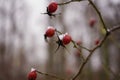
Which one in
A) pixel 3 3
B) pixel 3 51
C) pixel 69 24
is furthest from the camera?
pixel 69 24

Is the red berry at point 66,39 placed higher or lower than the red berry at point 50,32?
lower

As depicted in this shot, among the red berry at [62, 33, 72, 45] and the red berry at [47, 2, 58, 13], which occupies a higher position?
the red berry at [47, 2, 58, 13]

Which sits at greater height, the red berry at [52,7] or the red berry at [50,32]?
the red berry at [52,7]

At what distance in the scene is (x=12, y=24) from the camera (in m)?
10.4

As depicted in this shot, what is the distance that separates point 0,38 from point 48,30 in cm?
980

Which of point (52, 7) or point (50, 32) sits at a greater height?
point (52, 7)

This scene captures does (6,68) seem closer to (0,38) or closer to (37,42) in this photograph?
(0,38)

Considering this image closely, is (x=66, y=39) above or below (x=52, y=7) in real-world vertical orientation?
below

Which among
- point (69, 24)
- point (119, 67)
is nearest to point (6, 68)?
point (69, 24)

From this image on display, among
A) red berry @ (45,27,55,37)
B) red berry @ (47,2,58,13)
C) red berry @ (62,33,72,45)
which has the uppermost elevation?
red berry @ (47,2,58,13)

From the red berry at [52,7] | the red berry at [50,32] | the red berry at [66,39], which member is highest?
the red berry at [52,7]

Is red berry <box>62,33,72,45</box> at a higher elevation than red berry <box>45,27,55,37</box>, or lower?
lower

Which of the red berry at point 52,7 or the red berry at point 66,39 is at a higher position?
the red berry at point 52,7

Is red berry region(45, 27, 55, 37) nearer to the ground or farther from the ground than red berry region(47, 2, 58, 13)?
nearer to the ground
